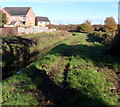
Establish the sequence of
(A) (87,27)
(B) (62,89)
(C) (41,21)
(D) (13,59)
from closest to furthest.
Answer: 1. (B) (62,89)
2. (D) (13,59)
3. (C) (41,21)
4. (A) (87,27)

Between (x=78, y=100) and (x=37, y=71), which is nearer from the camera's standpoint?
(x=78, y=100)

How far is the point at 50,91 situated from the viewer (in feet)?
24.5

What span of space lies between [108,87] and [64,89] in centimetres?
226

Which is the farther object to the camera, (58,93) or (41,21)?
(41,21)

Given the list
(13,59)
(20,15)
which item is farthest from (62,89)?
(20,15)

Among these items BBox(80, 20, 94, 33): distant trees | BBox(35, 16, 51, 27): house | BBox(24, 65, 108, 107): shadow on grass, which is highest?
BBox(35, 16, 51, 27): house

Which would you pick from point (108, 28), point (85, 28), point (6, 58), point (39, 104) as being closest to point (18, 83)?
point (39, 104)

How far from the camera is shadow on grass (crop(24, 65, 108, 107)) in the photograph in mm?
6098

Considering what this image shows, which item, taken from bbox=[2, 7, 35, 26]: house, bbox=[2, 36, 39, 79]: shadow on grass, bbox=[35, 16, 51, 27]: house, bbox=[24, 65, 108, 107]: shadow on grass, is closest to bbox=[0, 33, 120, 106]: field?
bbox=[24, 65, 108, 107]: shadow on grass

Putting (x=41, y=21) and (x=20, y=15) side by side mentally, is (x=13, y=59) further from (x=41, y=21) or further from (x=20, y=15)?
(x=41, y=21)

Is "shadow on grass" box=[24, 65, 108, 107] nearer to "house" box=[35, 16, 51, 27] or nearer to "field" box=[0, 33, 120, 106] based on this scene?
"field" box=[0, 33, 120, 106]

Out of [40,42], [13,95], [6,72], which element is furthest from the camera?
[40,42]

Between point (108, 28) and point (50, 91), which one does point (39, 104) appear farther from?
point (108, 28)

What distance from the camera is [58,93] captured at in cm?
724
